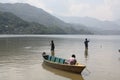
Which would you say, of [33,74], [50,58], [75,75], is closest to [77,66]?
[75,75]

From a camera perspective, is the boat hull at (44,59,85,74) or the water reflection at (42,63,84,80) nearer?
the water reflection at (42,63,84,80)

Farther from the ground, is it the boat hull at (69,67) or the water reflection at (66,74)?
the boat hull at (69,67)

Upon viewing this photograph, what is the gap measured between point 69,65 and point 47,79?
145 inches

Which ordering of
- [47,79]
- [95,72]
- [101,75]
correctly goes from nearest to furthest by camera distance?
[47,79], [101,75], [95,72]

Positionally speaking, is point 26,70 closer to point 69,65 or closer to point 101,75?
point 69,65

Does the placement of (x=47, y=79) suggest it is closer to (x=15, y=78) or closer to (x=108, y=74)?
(x=15, y=78)

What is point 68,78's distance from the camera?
2472 centimetres

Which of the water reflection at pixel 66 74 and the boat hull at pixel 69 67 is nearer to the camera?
the water reflection at pixel 66 74

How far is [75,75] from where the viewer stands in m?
25.9

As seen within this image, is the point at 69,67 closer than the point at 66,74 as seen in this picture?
No

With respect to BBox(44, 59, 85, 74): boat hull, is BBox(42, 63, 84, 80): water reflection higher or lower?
lower

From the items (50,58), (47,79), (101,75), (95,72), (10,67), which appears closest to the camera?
(47,79)

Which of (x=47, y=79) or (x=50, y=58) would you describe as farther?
(x=50, y=58)

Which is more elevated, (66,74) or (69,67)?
(69,67)
